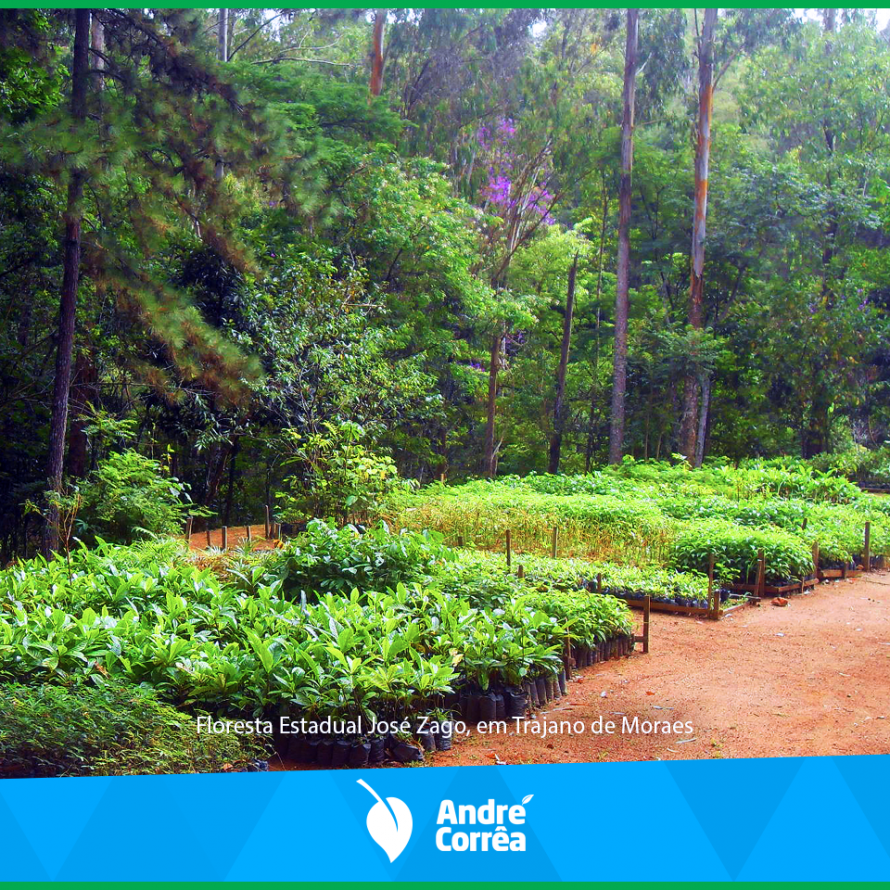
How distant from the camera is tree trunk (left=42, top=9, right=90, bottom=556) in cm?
756

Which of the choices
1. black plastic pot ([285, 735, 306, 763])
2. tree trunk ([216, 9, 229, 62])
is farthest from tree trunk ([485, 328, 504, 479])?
black plastic pot ([285, 735, 306, 763])

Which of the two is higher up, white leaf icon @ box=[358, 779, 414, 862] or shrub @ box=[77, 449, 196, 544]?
white leaf icon @ box=[358, 779, 414, 862]

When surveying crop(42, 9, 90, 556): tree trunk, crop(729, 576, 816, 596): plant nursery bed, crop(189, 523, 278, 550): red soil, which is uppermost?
crop(42, 9, 90, 556): tree trunk

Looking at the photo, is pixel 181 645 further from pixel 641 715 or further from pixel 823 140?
pixel 823 140

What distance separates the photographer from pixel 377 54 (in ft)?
53.3

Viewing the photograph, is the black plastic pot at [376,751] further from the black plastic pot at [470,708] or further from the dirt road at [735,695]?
the black plastic pot at [470,708]

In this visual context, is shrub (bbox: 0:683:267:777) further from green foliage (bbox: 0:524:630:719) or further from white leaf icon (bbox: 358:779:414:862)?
white leaf icon (bbox: 358:779:414:862)

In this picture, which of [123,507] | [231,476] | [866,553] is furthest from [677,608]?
[231,476]

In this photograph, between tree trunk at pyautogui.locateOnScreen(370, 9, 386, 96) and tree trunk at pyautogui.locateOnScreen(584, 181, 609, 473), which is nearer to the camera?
tree trunk at pyautogui.locateOnScreen(370, 9, 386, 96)

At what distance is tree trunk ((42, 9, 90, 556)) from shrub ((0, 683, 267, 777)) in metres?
4.42

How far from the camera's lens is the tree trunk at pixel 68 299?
24.8ft

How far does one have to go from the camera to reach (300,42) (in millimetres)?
18609

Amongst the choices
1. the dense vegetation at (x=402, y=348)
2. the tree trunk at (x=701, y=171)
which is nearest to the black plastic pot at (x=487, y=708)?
the dense vegetation at (x=402, y=348)

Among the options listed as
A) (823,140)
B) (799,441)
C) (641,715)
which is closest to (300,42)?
(823,140)
